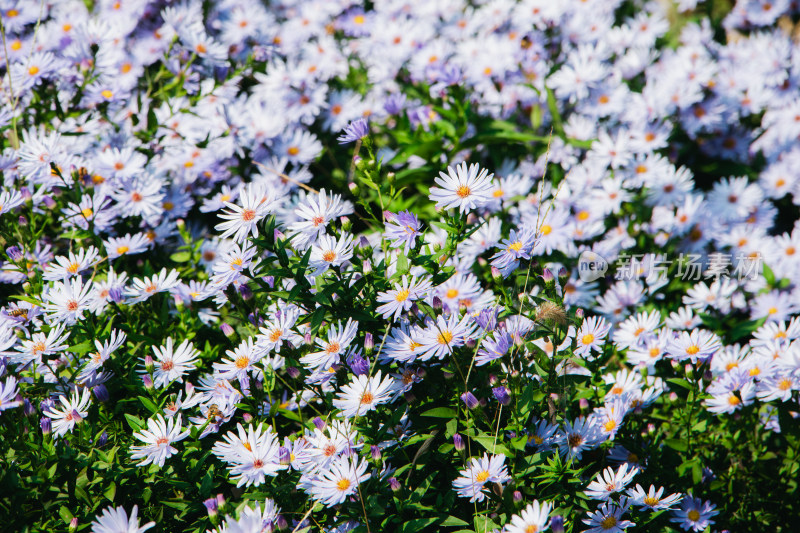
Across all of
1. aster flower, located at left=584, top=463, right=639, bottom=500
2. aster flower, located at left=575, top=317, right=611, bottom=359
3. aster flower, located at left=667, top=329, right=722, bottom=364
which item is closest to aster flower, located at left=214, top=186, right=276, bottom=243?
aster flower, located at left=575, top=317, right=611, bottom=359

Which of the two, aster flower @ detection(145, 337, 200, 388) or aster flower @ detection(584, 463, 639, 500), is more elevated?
aster flower @ detection(145, 337, 200, 388)

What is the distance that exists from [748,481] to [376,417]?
1.38 m

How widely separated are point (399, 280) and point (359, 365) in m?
0.27

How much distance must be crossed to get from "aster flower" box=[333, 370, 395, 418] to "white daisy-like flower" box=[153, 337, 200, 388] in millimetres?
572

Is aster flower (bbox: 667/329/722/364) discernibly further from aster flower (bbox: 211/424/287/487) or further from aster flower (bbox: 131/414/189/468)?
aster flower (bbox: 131/414/189/468)

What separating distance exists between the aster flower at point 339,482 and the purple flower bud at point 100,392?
2.43 feet

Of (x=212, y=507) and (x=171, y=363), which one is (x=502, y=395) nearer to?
(x=212, y=507)

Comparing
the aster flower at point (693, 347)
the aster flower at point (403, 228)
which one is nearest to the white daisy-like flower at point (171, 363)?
the aster flower at point (403, 228)

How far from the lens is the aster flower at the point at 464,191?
5.87ft

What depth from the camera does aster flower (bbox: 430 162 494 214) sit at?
179 centimetres

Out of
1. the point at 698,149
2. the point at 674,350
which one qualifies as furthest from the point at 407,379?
the point at 698,149

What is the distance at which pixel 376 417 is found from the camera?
1829mm

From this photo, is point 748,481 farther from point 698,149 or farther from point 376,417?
point 698,149

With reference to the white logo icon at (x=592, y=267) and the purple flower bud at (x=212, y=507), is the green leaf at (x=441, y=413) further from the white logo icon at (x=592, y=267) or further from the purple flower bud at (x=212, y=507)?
the white logo icon at (x=592, y=267)
